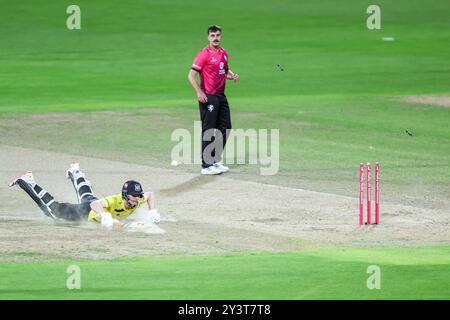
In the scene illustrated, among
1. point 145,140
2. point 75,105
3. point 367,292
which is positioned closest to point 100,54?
point 75,105

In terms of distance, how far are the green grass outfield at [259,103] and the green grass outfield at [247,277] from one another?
0.03m

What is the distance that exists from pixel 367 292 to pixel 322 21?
3832 centimetres

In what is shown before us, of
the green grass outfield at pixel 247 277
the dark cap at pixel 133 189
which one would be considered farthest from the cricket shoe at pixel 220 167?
the green grass outfield at pixel 247 277

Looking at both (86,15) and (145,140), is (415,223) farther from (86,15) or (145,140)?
(86,15)

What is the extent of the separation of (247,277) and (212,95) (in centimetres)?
867

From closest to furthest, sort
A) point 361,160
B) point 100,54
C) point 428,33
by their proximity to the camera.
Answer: point 361,160, point 100,54, point 428,33

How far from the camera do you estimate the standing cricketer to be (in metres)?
23.9

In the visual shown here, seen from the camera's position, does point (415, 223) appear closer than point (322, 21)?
Yes

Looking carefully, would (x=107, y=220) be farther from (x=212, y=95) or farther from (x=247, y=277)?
(x=212, y=95)

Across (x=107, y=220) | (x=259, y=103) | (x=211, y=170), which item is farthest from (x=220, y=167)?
(x=259, y=103)

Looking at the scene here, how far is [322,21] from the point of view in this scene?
52.7 m

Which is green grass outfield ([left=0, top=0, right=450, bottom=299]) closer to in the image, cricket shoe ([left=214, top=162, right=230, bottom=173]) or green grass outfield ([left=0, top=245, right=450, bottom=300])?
green grass outfield ([left=0, top=245, right=450, bottom=300])

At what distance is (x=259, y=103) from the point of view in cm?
3425

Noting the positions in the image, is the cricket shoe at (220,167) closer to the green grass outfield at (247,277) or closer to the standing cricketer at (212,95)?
the standing cricketer at (212,95)
